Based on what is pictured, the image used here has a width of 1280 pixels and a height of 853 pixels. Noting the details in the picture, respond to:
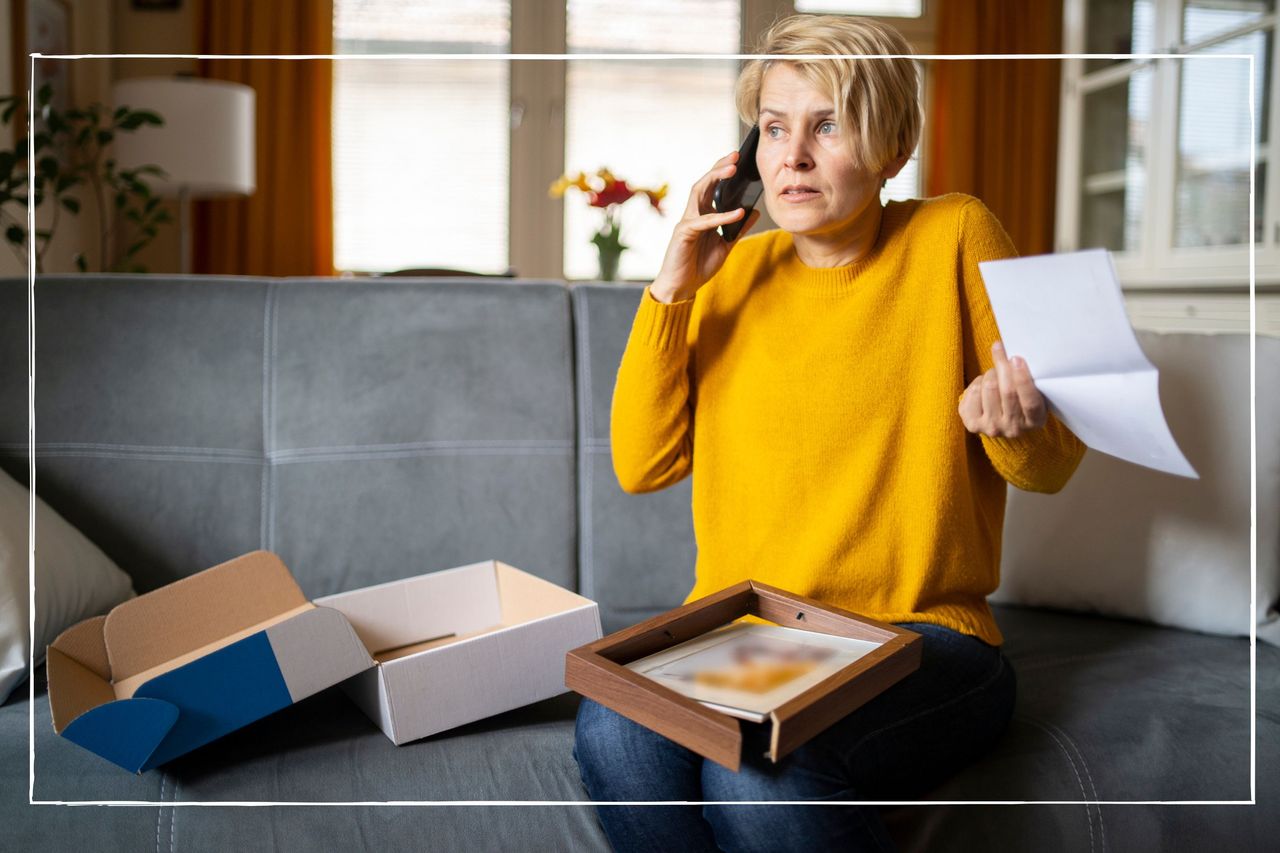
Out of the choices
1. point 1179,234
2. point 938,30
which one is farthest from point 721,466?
point 938,30

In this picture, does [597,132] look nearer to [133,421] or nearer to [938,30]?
[938,30]

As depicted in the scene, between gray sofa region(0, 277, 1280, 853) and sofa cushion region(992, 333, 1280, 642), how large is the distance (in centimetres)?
4

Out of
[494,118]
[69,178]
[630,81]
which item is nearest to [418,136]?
[494,118]

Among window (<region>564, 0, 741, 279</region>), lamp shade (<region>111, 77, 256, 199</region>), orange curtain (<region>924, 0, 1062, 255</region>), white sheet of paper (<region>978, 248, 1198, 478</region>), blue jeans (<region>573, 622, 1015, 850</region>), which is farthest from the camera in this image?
window (<region>564, 0, 741, 279</region>)

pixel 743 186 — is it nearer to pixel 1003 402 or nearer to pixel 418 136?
pixel 1003 402

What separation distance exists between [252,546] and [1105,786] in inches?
31.3

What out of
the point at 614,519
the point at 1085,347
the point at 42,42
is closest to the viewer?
the point at 1085,347

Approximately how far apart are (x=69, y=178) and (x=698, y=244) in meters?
1.36

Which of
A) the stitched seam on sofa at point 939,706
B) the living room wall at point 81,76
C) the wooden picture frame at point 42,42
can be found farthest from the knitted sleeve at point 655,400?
the living room wall at point 81,76

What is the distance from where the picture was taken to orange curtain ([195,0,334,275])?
137 inches

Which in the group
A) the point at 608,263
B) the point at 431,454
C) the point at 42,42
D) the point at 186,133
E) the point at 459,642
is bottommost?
the point at 459,642

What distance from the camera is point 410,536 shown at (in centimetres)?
113

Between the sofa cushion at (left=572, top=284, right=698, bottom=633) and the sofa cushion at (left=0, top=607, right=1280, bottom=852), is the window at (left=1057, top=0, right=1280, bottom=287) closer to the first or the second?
the sofa cushion at (left=0, top=607, right=1280, bottom=852)

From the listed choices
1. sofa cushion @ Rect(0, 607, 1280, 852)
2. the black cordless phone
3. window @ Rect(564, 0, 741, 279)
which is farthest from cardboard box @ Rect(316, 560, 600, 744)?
window @ Rect(564, 0, 741, 279)
